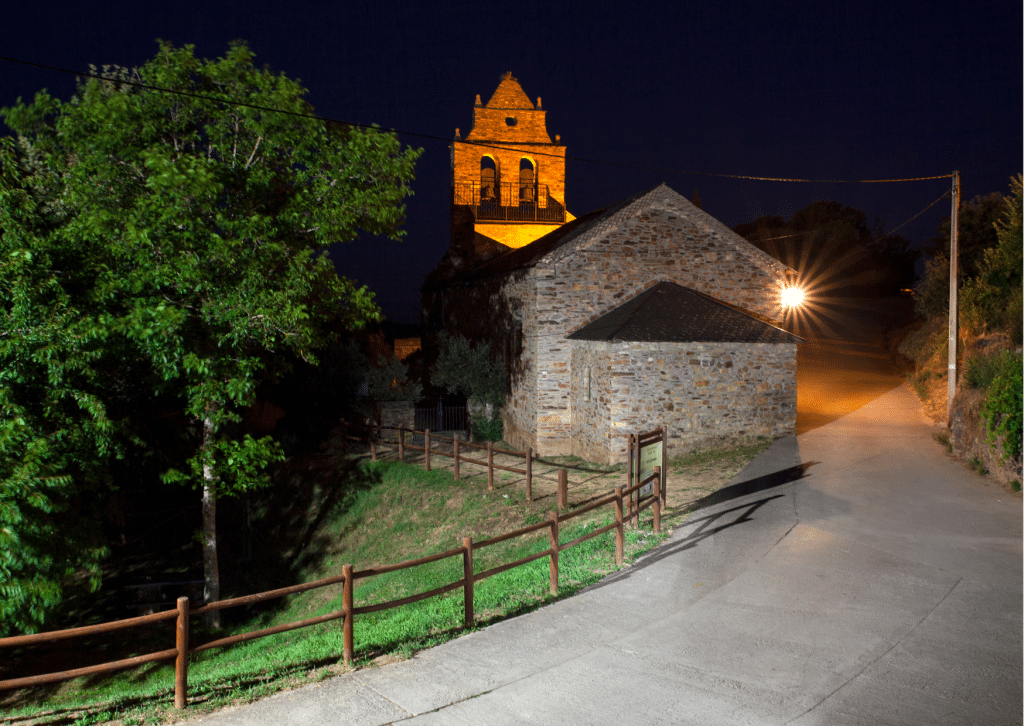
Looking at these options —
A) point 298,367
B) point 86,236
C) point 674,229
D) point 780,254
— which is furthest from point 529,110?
point 780,254

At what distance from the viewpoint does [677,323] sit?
1611cm

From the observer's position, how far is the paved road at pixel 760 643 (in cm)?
479

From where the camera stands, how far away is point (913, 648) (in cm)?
570

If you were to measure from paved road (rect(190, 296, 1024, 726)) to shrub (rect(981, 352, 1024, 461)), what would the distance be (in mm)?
1799

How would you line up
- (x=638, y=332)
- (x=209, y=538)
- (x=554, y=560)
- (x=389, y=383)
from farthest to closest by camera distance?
(x=389, y=383)
(x=638, y=332)
(x=209, y=538)
(x=554, y=560)

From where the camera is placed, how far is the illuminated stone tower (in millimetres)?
29062

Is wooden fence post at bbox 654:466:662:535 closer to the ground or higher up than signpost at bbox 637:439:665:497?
closer to the ground

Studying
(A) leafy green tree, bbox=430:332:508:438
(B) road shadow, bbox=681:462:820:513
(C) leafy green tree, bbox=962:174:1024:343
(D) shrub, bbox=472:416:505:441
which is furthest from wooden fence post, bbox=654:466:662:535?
(D) shrub, bbox=472:416:505:441

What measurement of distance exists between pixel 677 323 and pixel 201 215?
1128 cm

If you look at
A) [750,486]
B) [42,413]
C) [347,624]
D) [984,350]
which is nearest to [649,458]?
[750,486]

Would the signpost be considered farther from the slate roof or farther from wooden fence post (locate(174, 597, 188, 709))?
wooden fence post (locate(174, 597, 188, 709))

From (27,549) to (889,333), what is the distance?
4508 cm

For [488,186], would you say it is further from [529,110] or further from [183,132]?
[183,132]

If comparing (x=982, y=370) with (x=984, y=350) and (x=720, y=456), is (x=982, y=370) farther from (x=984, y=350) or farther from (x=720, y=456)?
(x=720, y=456)
